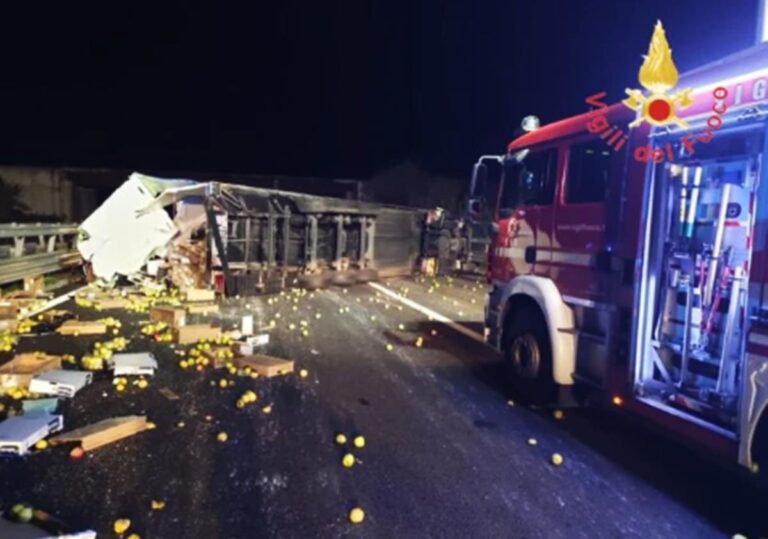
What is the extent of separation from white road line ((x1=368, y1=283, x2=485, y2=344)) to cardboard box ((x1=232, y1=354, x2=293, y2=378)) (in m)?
3.58

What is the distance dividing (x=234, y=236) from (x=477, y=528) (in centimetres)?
1003

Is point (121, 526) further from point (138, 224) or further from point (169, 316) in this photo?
point (138, 224)

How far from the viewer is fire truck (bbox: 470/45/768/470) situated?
3.95 metres

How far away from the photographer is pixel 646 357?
490cm

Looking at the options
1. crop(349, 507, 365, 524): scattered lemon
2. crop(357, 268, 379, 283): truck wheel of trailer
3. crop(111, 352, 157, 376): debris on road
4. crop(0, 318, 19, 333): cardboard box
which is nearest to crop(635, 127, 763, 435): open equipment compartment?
crop(349, 507, 365, 524): scattered lemon

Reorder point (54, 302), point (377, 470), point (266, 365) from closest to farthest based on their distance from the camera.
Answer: point (377, 470) < point (266, 365) < point (54, 302)

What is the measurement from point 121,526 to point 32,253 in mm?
11999

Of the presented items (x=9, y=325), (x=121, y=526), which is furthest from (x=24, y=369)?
(x=121, y=526)

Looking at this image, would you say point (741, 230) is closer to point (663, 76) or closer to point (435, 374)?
point (663, 76)

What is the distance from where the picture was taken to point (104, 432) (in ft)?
14.8

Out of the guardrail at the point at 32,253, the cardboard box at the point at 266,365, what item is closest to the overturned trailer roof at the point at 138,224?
the guardrail at the point at 32,253

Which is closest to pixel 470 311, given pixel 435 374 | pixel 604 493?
pixel 435 374

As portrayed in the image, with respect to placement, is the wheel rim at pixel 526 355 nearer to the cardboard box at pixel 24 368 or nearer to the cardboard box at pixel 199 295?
the cardboard box at pixel 24 368

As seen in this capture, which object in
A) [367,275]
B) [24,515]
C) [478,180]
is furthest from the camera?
[367,275]
